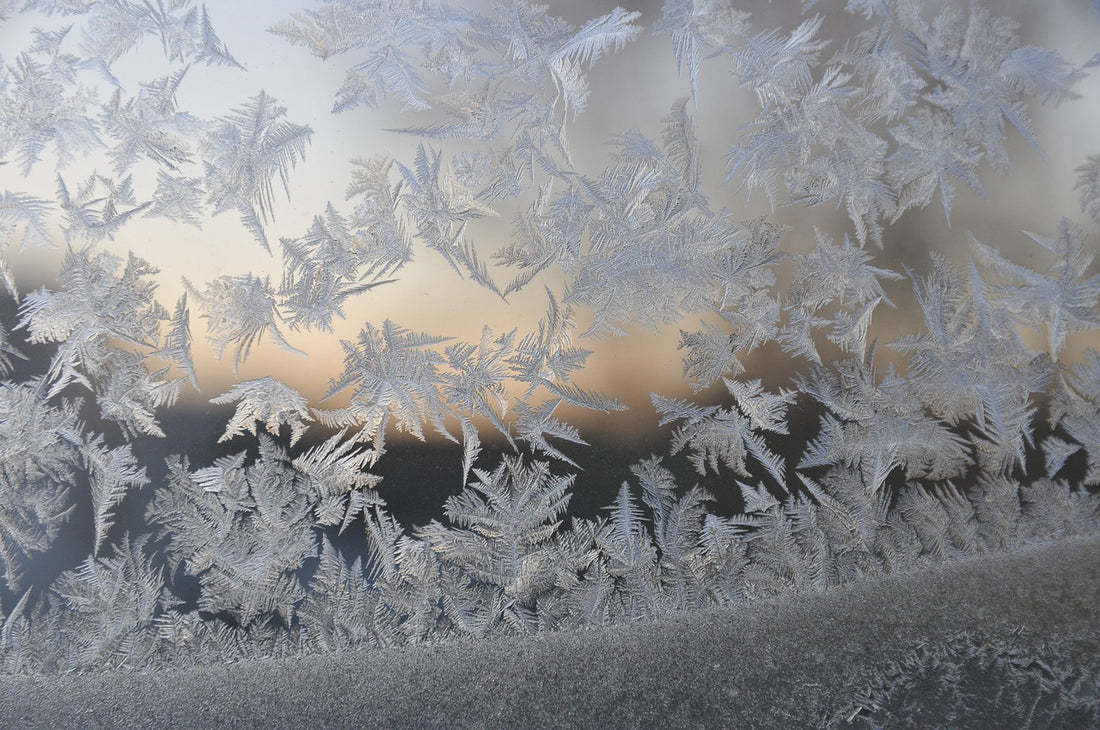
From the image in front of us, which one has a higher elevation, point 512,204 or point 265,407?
point 512,204

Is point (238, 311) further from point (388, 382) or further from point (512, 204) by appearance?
point (512, 204)

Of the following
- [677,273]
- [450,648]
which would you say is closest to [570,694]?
[450,648]

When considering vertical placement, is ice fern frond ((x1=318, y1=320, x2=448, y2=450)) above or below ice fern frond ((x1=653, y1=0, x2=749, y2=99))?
below

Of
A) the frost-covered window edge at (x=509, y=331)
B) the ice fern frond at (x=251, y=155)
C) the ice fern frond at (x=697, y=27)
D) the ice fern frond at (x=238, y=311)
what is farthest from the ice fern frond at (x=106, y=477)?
the ice fern frond at (x=697, y=27)

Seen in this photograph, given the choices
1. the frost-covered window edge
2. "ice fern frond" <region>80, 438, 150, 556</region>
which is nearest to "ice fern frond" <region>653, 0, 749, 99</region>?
the frost-covered window edge

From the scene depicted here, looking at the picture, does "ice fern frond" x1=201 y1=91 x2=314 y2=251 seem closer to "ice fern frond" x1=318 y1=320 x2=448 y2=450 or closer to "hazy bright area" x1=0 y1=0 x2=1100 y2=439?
"hazy bright area" x1=0 y1=0 x2=1100 y2=439

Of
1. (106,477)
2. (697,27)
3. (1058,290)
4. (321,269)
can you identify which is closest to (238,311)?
(321,269)
